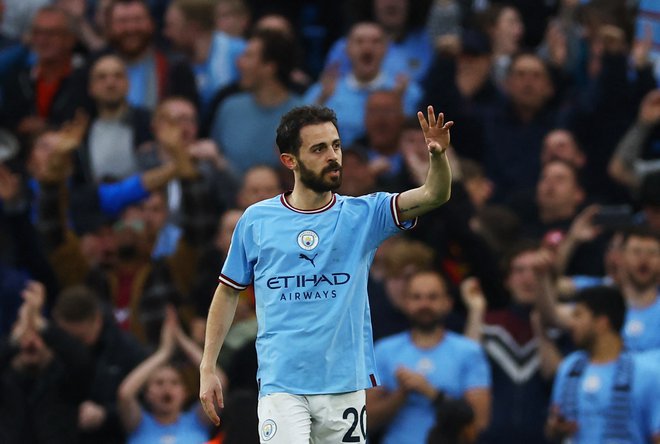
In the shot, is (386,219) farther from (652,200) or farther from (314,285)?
(652,200)

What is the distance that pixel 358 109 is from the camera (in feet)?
47.1

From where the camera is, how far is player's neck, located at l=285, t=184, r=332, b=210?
26.1 ft

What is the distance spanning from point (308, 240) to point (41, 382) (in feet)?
15.1

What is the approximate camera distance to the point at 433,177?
7.66 meters

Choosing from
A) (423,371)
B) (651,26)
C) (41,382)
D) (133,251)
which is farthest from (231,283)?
(651,26)

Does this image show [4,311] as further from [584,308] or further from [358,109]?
[584,308]

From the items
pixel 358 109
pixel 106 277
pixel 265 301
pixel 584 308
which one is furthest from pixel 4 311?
pixel 265 301

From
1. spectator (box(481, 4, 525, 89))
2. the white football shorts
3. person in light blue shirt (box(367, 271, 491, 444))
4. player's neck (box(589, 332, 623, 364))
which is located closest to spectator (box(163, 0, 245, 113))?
spectator (box(481, 4, 525, 89))

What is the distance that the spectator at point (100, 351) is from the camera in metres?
11.9

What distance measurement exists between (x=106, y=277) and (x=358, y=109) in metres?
2.71

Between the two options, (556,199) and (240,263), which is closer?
(240,263)

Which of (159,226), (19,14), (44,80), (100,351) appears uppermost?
(19,14)

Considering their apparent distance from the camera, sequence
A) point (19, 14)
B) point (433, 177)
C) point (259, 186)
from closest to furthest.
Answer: point (433, 177) < point (259, 186) < point (19, 14)

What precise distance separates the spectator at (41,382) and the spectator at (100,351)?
131mm
